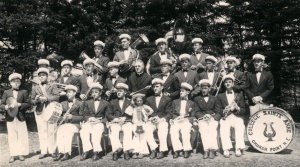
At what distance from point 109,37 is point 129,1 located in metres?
2.13

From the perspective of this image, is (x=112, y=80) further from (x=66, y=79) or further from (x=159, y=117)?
(x=159, y=117)

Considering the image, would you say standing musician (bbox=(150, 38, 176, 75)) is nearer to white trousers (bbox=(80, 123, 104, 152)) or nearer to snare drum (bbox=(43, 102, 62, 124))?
white trousers (bbox=(80, 123, 104, 152))

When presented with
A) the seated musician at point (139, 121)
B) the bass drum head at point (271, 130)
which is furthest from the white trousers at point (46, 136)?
the bass drum head at point (271, 130)

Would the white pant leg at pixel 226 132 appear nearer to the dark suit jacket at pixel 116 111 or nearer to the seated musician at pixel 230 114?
the seated musician at pixel 230 114

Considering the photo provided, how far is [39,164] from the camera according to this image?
7625 millimetres

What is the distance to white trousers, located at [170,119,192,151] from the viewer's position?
25.0ft

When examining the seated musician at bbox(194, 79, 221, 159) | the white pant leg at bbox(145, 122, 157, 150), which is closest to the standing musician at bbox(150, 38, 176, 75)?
the seated musician at bbox(194, 79, 221, 159)

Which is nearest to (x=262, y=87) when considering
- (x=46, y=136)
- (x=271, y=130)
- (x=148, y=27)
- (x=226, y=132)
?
(x=271, y=130)

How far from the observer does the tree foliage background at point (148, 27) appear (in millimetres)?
14734

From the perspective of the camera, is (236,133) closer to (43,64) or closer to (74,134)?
(74,134)

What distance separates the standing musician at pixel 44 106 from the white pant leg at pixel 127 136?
165cm

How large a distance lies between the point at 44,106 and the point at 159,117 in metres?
2.69

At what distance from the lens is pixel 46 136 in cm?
826

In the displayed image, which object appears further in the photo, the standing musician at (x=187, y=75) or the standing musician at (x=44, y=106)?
the standing musician at (x=187, y=75)
